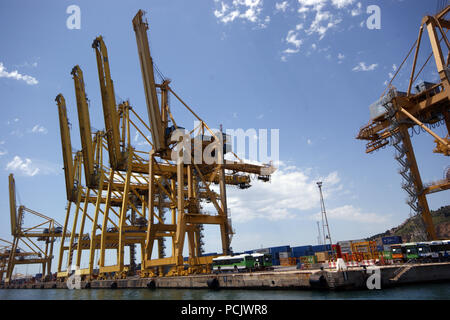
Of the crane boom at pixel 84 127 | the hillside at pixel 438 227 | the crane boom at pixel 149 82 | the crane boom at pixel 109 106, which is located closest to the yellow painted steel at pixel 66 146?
the crane boom at pixel 84 127

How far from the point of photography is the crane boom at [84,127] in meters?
47.0

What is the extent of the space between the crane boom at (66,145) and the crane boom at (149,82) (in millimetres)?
29476

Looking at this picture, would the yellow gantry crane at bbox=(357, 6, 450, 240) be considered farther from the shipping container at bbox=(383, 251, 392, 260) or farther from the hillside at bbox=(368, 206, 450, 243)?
the hillside at bbox=(368, 206, 450, 243)

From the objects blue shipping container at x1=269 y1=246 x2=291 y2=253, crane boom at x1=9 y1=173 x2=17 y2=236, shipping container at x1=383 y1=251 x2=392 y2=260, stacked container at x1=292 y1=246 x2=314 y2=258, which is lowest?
shipping container at x1=383 y1=251 x2=392 y2=260

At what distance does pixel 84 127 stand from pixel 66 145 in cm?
937

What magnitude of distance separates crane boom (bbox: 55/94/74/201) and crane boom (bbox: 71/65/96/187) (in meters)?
8.04

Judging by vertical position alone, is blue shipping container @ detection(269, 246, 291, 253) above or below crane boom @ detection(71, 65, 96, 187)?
below

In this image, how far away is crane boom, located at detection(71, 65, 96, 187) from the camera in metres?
47.0

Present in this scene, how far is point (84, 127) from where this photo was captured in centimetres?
4828

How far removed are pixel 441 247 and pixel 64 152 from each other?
55081 mm

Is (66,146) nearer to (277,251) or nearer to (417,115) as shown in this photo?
(277,251)

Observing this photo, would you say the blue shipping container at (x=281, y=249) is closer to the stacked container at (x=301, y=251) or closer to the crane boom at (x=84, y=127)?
the stacked container at (x=301, y=251)

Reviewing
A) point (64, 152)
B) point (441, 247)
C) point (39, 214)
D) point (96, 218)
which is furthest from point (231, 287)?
point (39, 214)

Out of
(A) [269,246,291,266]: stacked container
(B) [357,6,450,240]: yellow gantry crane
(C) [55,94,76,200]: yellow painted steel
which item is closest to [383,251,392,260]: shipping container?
(B) [357,6,450,240]: yellow gantry crane
